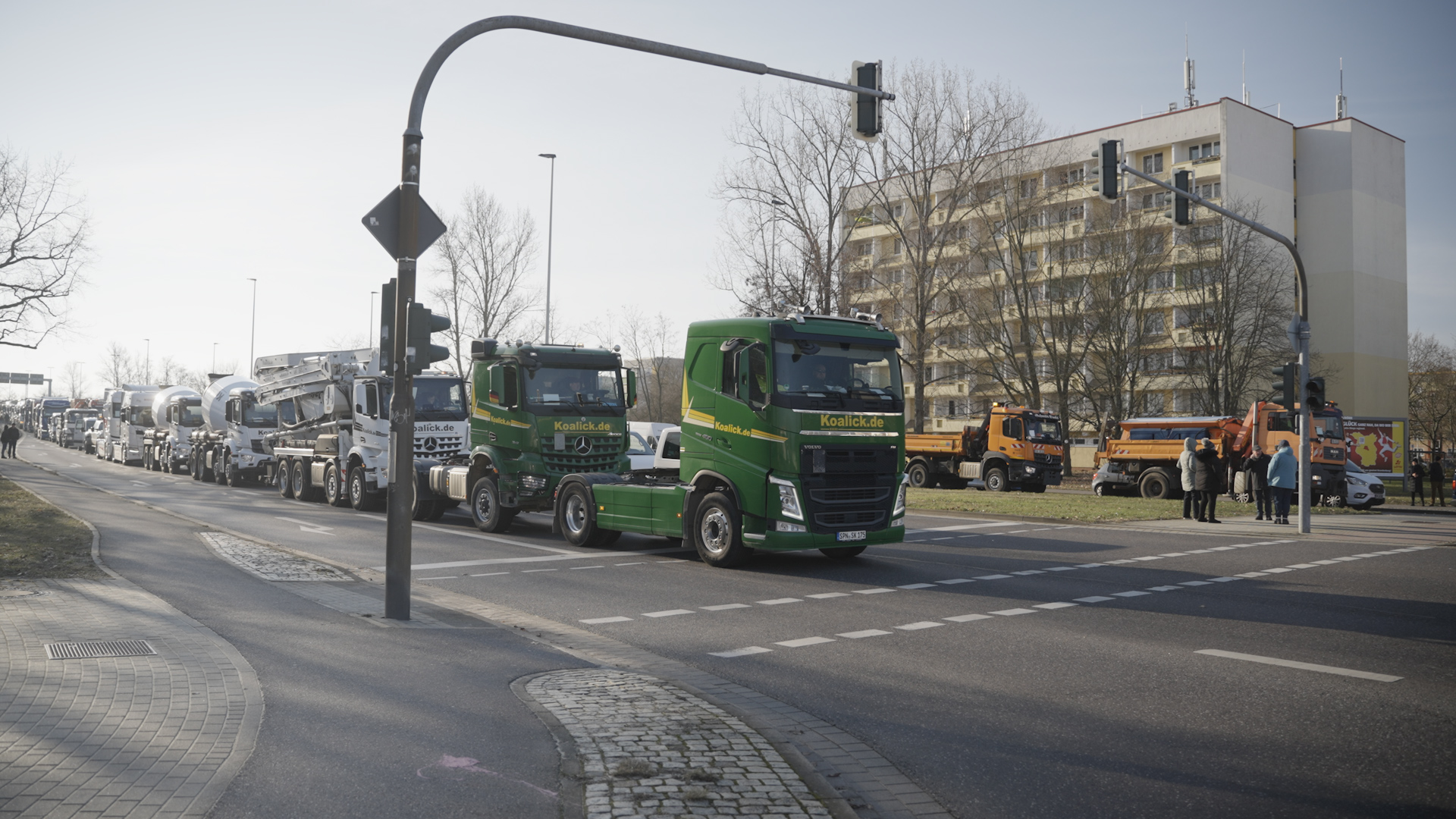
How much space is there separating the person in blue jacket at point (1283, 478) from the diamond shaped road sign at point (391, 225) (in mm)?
18554

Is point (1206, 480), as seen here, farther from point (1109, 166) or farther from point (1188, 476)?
point (1109, 166)

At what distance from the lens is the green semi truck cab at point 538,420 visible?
16.7m

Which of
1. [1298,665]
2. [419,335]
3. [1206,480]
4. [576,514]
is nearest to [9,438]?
[576,514]

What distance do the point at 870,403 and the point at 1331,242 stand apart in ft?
197

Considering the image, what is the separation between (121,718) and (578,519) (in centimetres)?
1016

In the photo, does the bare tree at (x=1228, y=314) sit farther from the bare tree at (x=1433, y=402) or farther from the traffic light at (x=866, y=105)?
the traffic light at (x=866, y=105)

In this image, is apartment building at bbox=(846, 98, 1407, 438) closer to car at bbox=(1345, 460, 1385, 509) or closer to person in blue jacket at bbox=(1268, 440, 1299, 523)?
car at bbox=(1345, 460, 1385, 509)

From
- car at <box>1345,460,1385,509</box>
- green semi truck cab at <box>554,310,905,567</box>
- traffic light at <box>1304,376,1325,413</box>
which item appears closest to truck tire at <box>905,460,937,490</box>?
car at <box>1345,460,1385,509</box>

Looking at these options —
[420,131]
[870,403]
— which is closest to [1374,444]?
[870,403]

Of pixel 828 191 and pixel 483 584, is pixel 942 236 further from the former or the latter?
pixel 483 584

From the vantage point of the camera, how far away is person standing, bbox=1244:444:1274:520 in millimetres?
23000

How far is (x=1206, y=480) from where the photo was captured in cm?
2130

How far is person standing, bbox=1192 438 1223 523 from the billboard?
1688 cm

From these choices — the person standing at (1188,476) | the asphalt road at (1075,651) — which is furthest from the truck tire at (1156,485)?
the asphalt road at (1075,651)
